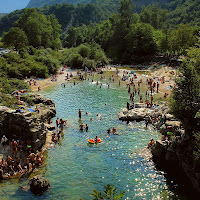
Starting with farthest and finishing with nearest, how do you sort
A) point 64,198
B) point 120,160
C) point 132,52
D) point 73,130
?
point 132,52
point 73,130
point 120,160
point 64,198

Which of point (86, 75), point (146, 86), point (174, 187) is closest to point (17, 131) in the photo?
point (174, 187)

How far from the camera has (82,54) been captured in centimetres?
7744

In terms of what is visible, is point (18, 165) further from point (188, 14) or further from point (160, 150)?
point (188, 14)

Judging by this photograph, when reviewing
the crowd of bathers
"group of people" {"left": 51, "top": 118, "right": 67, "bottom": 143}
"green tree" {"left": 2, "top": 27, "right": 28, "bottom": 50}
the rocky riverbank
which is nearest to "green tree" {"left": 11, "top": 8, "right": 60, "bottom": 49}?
"green tree" {"left": 2, "top": 27, "right": 28, "bottom": 50}

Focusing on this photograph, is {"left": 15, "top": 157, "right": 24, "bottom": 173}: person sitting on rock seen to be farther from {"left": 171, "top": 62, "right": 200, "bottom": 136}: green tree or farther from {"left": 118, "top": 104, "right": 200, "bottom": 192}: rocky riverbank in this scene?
{"left": 171, "top": 62, "right": 200, "bottom": 136}: green tree

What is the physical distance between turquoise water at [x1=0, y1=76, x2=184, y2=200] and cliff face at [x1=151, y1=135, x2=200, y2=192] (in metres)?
1.26

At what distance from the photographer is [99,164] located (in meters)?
22.1

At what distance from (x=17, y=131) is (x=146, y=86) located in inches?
1336

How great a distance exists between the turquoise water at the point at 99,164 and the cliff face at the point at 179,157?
1.26 meters

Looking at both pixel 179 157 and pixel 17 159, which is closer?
pixel 179 157

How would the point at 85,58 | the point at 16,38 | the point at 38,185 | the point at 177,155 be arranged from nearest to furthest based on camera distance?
the point at 38,185
the point at 177,155
the point at 16,38
the point at 85,58

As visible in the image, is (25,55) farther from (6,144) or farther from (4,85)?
(6,144)

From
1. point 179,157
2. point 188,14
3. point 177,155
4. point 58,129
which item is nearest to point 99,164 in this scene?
point 177,155

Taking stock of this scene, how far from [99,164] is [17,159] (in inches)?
317
